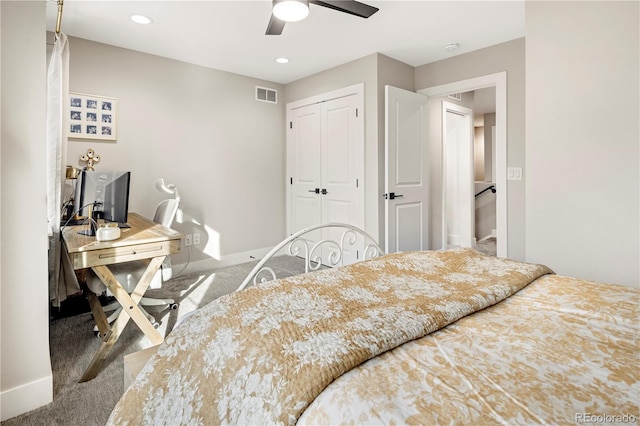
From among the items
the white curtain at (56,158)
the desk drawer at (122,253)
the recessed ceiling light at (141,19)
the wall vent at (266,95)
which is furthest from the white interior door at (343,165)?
the white curtain at (56,158)

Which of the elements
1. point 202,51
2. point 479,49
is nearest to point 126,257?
point 202,51

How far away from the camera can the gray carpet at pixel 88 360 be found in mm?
1654

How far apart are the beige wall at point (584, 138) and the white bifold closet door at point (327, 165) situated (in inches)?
74.2

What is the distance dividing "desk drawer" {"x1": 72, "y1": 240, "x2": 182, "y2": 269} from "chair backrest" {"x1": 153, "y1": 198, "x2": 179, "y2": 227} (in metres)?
0.75

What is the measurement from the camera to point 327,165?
4.31 meters

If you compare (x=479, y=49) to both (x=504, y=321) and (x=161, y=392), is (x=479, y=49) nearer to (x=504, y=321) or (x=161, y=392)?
(x=504, y=321)

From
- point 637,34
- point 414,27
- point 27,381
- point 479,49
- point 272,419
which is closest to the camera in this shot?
point 272,419

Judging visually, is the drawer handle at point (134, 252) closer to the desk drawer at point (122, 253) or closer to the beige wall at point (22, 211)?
the desk drawer at point (122, 253)

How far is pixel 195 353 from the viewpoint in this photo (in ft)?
3.16

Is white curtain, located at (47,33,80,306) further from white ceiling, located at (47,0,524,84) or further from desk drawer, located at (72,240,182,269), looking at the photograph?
white ceiling, located at (47,0,524,84)

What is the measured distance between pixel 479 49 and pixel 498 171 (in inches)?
49.5

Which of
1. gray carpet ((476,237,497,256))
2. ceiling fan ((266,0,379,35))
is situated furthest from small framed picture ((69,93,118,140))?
gray carpet ((476,237,497,256))

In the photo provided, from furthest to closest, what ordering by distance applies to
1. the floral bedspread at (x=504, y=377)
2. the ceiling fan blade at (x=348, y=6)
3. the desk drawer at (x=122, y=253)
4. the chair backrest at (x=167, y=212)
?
the chair backrest at (x=167, y=212) < the ceiling fan blade at (x=348, y=6) < the desk drawer at (x=122, y=253) < the floral bedspread at (x=504, y=377)

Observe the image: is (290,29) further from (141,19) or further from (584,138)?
(584,138)
